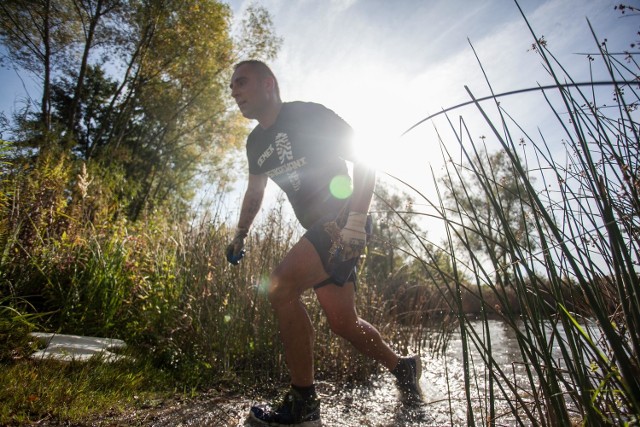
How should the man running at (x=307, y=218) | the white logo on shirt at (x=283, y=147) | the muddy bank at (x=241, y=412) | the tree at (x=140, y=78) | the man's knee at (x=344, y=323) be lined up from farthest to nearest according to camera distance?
1. the tree at (x=140, y=78)
2. the white logo on shirt at (x=283, y=147)
3. the man's knee at (x=344, y=323)
4. the man running at (x=307, y=218)
5. the muddy bank at (x=241, y=412)

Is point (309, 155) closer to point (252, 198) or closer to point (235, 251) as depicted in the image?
point (252, 198)

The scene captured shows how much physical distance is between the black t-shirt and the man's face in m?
0.18

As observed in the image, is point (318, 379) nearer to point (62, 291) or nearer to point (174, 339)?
point (174, 339)

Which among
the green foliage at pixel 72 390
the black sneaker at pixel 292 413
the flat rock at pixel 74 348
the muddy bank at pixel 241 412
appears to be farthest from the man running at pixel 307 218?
the flat rock at pixel 74 348

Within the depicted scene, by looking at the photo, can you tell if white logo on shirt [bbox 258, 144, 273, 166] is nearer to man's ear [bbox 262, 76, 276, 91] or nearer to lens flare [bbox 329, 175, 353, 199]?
man's ear [bbox 262, 76, 276, 91]

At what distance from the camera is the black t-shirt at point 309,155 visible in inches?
102

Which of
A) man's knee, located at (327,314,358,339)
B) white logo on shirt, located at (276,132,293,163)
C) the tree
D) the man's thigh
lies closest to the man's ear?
white logo on shirt, located at (276,132,293,163)

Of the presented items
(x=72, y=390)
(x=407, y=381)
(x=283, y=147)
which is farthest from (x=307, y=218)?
(x=72, y=390)

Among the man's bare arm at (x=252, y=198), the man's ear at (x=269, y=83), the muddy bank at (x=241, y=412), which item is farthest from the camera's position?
the man's bare arm at (x=252, y=198)

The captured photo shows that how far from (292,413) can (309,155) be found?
5.46ft

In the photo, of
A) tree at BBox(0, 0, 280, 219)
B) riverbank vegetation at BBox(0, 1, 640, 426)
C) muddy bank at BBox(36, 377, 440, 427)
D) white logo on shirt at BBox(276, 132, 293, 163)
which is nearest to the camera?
riverbank vegetation at BBox(0, 1, 640, 426)

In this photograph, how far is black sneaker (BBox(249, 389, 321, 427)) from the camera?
1995mm

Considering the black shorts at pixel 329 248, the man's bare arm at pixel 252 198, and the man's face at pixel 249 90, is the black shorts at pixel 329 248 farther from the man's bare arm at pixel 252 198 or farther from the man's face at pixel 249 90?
the man's face at pixel 249 90

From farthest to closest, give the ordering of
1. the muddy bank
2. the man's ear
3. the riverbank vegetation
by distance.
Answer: the man's ear
the muddy bank
the riverbank vegetation
